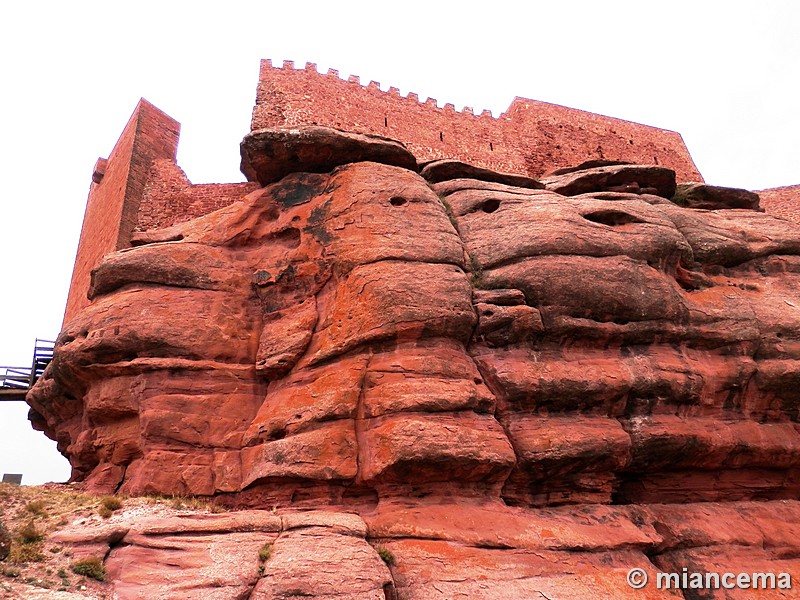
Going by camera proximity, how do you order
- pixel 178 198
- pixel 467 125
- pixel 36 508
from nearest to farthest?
pixel 36 508
pixel 178 198
pixel 467 125

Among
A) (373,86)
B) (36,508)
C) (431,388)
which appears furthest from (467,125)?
(36,508)

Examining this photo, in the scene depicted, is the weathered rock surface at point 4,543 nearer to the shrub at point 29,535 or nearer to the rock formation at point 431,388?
the shrub at point 29,535

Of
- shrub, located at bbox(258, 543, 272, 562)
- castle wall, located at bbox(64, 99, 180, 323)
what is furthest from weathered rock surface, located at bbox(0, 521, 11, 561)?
castle wall, located at bbox(64, 99, 180, 323)

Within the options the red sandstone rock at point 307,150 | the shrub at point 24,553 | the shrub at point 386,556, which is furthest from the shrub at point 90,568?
the red sandstone rock at point 307,150

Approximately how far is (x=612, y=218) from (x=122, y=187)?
1413 cm

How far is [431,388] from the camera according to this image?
303 inches

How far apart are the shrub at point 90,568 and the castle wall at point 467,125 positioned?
51.9ft

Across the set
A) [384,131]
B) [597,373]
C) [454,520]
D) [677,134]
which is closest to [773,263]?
[597,373]

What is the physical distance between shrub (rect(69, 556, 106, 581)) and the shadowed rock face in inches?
72.0

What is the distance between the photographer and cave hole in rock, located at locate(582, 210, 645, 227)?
10.7 metres

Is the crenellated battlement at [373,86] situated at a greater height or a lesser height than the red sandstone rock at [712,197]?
greater

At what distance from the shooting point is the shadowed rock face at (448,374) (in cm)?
741

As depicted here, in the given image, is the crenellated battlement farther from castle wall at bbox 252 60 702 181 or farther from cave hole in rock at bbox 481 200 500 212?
cave hole in rock at bbox 481 200 500 212

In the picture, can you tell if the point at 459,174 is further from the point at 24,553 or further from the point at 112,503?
the point at 24,553
